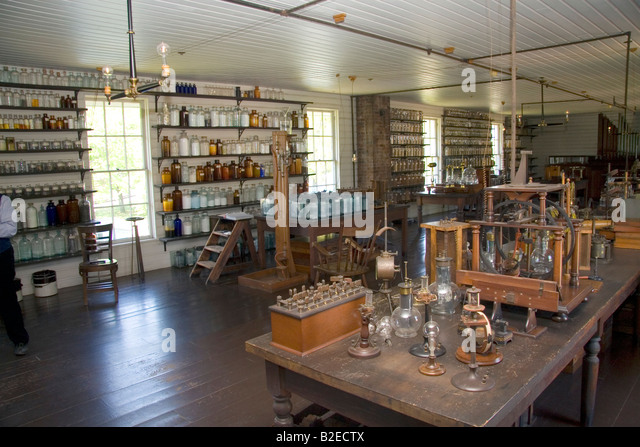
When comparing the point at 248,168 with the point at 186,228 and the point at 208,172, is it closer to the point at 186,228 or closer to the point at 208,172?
the point at 208,172

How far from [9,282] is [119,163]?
3572mm

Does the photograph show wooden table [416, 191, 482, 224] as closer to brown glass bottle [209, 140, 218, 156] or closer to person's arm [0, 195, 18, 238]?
brown glass bottle [209, 140, 218, 156]

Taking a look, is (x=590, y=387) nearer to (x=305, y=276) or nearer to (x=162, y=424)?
(x=162, y=424)

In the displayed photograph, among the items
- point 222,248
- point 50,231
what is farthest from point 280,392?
point 50,231

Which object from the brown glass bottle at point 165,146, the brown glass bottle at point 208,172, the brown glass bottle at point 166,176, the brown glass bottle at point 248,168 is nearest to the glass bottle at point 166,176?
the brown glass bottle at point 166,176

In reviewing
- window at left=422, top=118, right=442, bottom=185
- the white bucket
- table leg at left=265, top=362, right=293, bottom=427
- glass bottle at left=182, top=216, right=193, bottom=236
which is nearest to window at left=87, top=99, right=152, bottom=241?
glass bottle at left=182, top=216, right=193, bottom=236

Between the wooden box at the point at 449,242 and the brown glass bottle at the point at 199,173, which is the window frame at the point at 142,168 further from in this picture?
the wooden box at the point at 449,242

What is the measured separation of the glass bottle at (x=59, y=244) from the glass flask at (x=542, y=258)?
5.97 metres

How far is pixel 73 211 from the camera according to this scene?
661 cm

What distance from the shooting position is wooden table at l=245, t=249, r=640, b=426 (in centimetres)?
167

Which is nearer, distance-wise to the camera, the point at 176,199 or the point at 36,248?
the point at 36,248

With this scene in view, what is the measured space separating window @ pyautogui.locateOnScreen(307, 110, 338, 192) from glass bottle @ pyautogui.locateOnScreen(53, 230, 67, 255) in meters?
4.92

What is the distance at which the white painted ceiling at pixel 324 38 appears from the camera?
440 centimetres

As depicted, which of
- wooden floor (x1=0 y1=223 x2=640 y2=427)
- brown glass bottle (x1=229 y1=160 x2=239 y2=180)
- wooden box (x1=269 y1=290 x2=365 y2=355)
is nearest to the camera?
wooden box (x1=269 y1=290 x2=365 y2=355)
